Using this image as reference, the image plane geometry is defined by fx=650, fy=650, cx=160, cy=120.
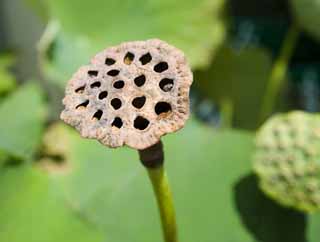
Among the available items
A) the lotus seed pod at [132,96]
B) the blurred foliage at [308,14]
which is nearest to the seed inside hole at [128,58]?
the lotus seed pod at [132,96]

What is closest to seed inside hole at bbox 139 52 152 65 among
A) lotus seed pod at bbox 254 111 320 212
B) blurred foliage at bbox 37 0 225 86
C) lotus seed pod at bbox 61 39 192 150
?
lotus seed pod at bbox 61 39 192 150

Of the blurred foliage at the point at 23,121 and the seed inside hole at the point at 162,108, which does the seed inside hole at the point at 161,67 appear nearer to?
the seed inside hole at the point at 162,108

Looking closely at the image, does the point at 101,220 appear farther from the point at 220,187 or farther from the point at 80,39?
the point at 80,39

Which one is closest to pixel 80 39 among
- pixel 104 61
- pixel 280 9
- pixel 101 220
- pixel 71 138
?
pixel 71 138

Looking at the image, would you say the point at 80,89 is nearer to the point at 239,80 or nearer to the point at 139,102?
the point at 139,102

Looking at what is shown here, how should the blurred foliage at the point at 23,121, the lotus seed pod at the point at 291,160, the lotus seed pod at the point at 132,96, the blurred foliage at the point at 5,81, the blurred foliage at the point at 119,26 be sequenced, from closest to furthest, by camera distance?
the lotus seed pod at the point at 132,96 → the lotus seed pod at the point at 291,160 → the blurred foliage at the point at 23,121 → the blurred foliage at the point at 119,26 → the blurred foliage at the point at 5,81

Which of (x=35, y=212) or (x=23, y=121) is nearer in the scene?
(x=35, y=212)

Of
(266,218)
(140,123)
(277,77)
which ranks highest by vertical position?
(277,77)

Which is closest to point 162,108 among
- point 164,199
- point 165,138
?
point 164,199
